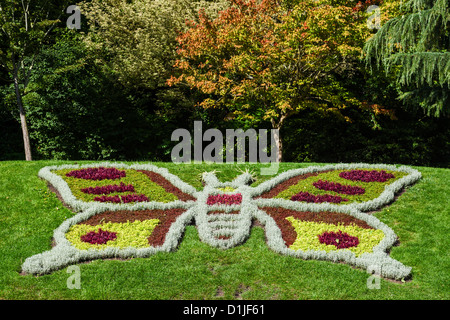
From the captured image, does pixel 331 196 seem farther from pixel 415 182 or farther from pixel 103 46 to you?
pixel 103 46

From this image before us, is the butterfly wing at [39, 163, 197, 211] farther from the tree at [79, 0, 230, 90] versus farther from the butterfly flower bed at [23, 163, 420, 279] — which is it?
the tree at [79, 0, 230, 90]

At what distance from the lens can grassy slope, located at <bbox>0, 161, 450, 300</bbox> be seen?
661 cm

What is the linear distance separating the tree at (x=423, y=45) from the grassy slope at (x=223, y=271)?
3.90 m

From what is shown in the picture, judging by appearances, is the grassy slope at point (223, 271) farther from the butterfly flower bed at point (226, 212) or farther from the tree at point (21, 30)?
the tree at point (21, 30)

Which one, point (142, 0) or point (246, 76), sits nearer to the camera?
point (246, 76)

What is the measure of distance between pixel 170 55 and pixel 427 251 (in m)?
12.6

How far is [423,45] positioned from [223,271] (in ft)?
30.1

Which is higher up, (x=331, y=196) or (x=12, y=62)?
(x=12, y=62)

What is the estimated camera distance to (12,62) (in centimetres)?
1488

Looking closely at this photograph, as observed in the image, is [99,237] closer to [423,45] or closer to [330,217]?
[330,217]

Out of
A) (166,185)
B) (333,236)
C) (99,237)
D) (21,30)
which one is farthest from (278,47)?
(21,30)

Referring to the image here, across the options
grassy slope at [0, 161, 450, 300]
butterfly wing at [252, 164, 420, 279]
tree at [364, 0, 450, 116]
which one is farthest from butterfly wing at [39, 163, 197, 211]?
tree at [364, 0, 450, 116]
